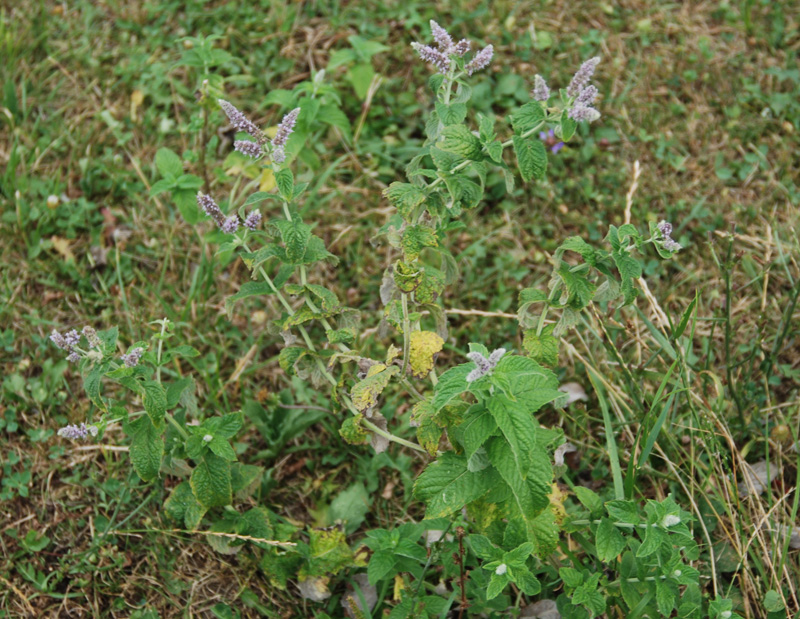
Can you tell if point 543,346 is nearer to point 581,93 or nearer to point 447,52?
point 581,93

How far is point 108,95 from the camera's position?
12.4 ft

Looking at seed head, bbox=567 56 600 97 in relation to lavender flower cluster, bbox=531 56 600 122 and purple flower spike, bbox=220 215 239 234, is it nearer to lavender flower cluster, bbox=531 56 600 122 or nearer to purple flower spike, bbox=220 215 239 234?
lavender flower cluster, bbox=531 56 600 122

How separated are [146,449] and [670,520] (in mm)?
1461

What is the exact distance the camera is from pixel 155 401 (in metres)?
2.08

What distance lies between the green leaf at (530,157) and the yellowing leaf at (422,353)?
542 millimetres

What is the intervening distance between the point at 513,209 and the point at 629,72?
1086 millimetres

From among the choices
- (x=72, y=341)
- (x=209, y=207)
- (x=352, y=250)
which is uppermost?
(x=209, y=207)

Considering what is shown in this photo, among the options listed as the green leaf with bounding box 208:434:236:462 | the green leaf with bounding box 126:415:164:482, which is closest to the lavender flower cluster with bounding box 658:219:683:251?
the green leaf with bounding box 208:434:236:462

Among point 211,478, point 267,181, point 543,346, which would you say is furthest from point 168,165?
point 543,346

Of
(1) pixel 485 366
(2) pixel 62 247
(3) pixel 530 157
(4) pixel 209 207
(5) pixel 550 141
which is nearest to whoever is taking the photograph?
(1) pixel 485 366

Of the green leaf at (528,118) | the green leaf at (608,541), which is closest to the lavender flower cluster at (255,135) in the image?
the green leaf at (528,118)

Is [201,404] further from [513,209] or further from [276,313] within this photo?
[513,209]

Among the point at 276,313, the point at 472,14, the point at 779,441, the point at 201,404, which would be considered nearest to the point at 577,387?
the point at 779,441

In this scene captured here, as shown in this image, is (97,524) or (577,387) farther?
(577,387)
